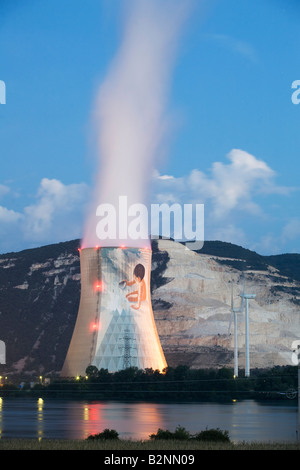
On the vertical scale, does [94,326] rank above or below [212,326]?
below

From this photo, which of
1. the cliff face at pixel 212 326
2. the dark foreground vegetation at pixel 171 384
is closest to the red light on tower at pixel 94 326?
the dark foreground vegetation at pixel 171 384

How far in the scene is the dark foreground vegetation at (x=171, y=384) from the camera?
128 m

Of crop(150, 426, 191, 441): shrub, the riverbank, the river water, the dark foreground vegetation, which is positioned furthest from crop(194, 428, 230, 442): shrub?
the dark foreground vegetation

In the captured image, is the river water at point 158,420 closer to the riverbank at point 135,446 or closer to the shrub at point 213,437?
the shrub at point 213,437

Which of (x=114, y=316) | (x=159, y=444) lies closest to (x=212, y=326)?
(x=114, y=316)

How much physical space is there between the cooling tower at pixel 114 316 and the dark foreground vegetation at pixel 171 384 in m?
1.76

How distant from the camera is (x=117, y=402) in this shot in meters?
127

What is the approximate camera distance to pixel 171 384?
131m

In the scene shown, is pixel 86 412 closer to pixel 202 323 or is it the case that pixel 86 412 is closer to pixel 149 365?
pixel 149 365

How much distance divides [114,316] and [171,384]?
38.4 ft

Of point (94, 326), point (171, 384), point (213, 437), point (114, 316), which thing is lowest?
point (213, 437)

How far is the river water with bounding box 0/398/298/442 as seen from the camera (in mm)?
66250

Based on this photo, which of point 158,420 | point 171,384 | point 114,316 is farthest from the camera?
point 171,384

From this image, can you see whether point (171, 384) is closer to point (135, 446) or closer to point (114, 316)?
point (114, 316)
